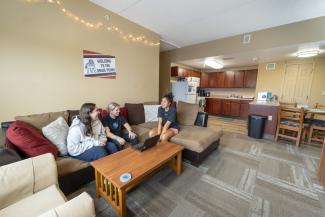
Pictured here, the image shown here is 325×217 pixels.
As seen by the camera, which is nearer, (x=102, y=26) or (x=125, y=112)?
(x=102, y=26)

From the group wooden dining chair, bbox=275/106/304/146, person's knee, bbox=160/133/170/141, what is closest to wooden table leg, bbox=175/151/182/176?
person's knee, bbox=160/133/170/141

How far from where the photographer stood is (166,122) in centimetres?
255

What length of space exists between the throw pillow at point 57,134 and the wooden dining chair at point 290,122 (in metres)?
4.11

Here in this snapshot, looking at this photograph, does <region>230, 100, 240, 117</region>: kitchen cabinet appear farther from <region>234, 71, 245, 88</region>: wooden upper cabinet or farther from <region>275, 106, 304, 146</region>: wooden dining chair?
<region>275, 106, 304, 146</region>: wooden dining chair

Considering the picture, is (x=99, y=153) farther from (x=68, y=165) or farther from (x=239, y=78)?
(x=239, y=78)

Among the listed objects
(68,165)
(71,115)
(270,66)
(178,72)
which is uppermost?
(270,66)

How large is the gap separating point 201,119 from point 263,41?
7.38 ft

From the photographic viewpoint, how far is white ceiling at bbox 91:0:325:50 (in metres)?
2.27

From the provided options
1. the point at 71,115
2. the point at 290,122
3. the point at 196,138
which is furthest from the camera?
the point at 290,122

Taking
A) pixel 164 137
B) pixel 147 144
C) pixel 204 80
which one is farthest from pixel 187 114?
pixel 204 80

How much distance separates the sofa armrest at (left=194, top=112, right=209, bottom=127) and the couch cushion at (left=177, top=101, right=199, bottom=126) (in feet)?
0.34

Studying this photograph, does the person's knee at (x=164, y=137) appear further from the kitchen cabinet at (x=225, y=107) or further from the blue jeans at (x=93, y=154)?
the kitchen cabinet at (x=225, y=107)

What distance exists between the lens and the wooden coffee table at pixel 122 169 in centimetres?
125

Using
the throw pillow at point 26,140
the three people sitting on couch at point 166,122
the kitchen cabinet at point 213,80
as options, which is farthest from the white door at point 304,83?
the throw pillow at point 26,140
